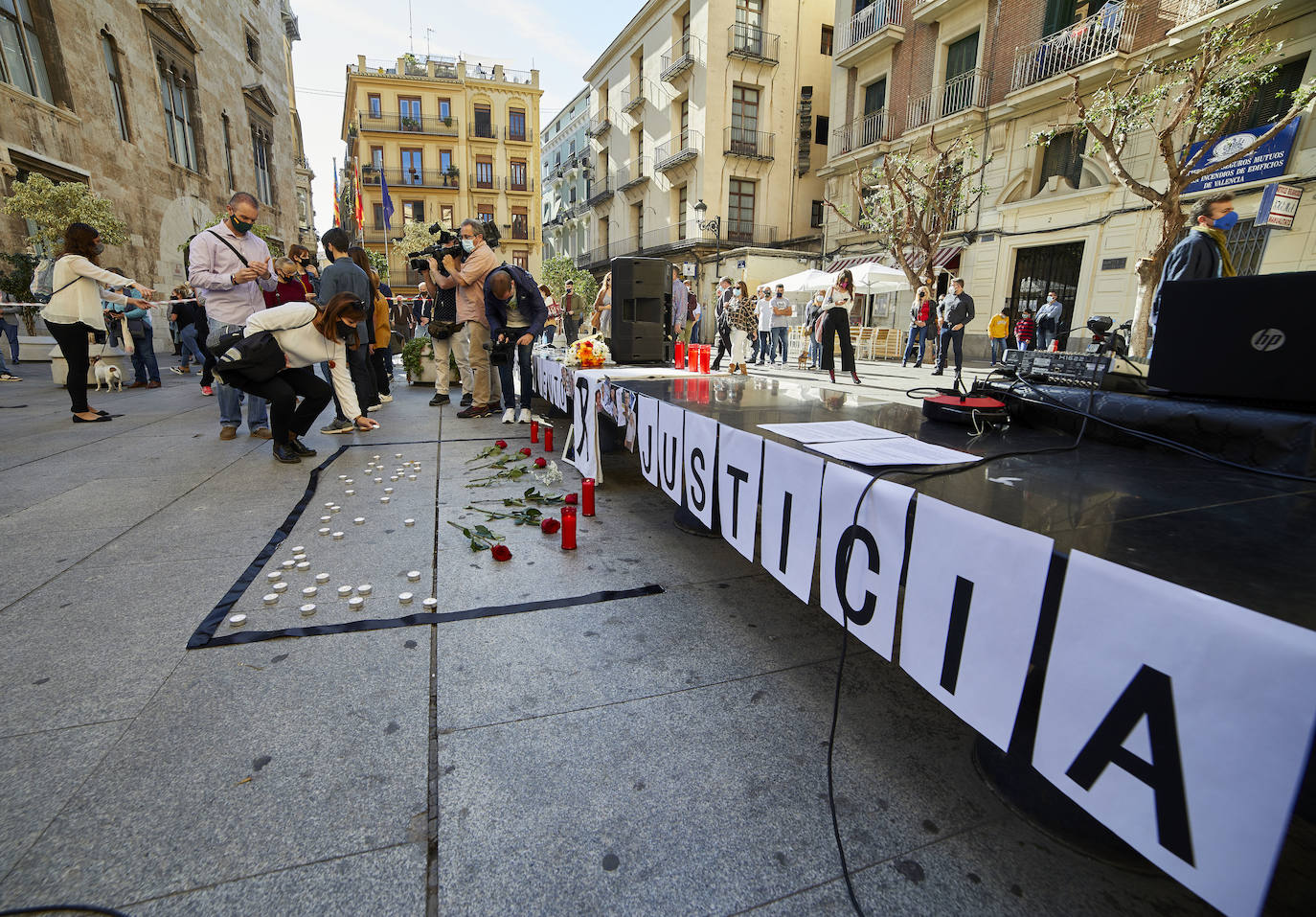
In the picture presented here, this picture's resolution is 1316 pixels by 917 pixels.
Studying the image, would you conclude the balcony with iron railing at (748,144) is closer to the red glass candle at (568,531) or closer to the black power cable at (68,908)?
the red glass candle at (568,531)

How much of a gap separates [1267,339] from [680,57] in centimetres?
3092

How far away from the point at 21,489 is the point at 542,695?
13.4 ft

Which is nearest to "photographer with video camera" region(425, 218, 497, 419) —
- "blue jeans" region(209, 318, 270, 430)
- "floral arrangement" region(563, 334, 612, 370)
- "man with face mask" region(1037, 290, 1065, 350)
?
"floral arrangement" region(563, 334, 612, 370)

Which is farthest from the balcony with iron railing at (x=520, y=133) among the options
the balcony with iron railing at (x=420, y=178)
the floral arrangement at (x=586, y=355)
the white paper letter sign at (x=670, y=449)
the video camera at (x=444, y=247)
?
the white paper letter sign at (x=670, y=449)

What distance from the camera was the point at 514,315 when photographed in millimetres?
5715

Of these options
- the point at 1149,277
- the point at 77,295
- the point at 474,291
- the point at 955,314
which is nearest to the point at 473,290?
the point at 474,291

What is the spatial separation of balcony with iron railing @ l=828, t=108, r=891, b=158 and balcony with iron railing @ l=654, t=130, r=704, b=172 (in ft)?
21.5

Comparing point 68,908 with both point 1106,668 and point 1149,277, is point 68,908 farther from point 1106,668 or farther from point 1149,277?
point 1149,277

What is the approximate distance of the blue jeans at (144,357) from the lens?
8.34 meters

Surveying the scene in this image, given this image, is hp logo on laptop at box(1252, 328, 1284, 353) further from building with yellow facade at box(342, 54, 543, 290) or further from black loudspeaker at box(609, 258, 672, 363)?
building with yellow facade at box(342, 54, 543, 290)

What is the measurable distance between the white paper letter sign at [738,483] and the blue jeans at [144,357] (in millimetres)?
9804

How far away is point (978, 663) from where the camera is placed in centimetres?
115

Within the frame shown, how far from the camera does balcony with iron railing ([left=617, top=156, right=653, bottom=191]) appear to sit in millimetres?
29994

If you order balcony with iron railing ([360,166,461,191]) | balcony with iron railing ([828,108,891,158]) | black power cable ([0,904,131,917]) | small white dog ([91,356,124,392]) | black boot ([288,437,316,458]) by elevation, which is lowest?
black power cable ([0,904,131,917])
